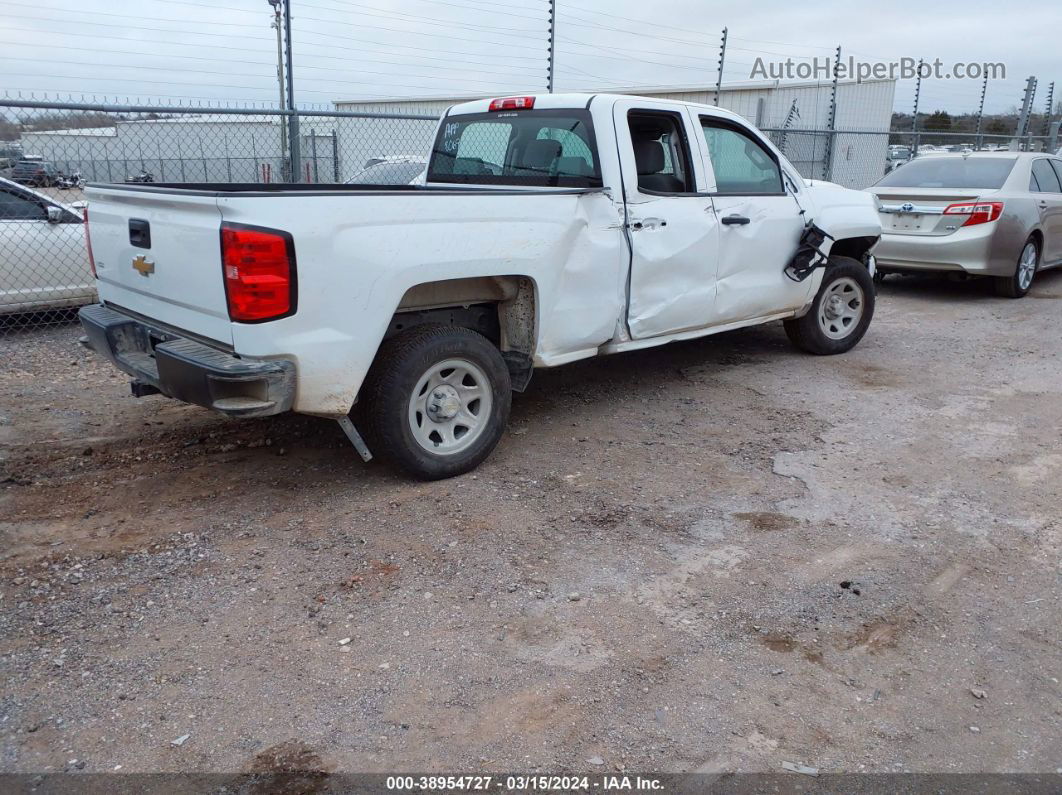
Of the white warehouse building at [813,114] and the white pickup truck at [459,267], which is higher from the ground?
the white warehouse building at [813,114]

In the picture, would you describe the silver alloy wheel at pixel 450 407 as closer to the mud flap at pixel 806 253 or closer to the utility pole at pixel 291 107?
the mud flap at pixel 806 253

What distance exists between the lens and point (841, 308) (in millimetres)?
7297

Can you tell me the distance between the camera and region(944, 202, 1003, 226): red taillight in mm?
9461

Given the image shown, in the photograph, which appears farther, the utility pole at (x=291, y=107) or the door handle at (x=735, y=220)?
the utility pole at (x=291, y=107)

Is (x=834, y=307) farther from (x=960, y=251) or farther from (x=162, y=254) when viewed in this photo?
(x=162, y=254)

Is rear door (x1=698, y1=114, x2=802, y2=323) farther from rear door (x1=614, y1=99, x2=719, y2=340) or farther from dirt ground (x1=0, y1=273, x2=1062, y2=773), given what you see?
dirt ground (x1=0, y1=273, x2=1062, y2=773)

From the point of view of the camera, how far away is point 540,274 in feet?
15.3

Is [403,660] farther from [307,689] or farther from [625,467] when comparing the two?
[625,467]

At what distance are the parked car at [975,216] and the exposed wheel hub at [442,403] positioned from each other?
21.7ft

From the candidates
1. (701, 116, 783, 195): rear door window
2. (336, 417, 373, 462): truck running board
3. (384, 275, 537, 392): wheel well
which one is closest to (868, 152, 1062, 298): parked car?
(701, 116, 783, 195): rear door window

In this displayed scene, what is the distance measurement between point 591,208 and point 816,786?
3256 millimetres

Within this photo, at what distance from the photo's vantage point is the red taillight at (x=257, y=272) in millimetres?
3637

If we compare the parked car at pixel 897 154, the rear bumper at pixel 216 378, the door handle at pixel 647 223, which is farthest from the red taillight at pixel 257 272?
the parked car at pixel 897 154

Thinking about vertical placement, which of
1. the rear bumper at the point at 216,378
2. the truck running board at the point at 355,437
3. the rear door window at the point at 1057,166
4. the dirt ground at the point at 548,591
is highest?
the rear door window at the point at 1057,166
